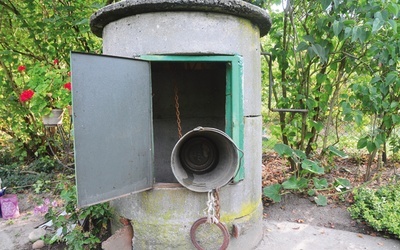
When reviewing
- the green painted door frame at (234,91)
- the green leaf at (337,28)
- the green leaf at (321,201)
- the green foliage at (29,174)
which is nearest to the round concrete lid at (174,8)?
the green painted door frame at (234,91)

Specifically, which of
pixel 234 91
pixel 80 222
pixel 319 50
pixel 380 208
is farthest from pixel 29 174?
pixel 380 208

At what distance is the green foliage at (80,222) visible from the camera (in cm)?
252

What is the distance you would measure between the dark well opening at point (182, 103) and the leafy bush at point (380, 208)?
1.94 m

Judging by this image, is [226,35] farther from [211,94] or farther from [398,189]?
[398,189]

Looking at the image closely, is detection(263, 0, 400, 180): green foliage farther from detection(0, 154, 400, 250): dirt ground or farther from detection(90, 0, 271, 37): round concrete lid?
detection(90, 0, 271, 37): round concrete lid

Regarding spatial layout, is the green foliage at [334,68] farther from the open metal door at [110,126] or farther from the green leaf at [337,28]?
the open metal door at [110,126]

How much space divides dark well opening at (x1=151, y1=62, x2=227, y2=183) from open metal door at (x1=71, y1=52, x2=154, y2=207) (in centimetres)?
187

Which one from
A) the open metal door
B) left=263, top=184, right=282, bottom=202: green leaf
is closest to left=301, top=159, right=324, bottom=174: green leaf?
left=263, top=184, right=282, bottom=202: green leaf

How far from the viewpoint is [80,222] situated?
283 cm

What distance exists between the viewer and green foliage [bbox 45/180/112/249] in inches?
99.0

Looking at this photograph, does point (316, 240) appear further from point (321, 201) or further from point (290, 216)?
point (321, 201)

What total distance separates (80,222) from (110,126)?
129 centimetres

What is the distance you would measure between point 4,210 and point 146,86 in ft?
9.42

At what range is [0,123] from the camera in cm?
591
